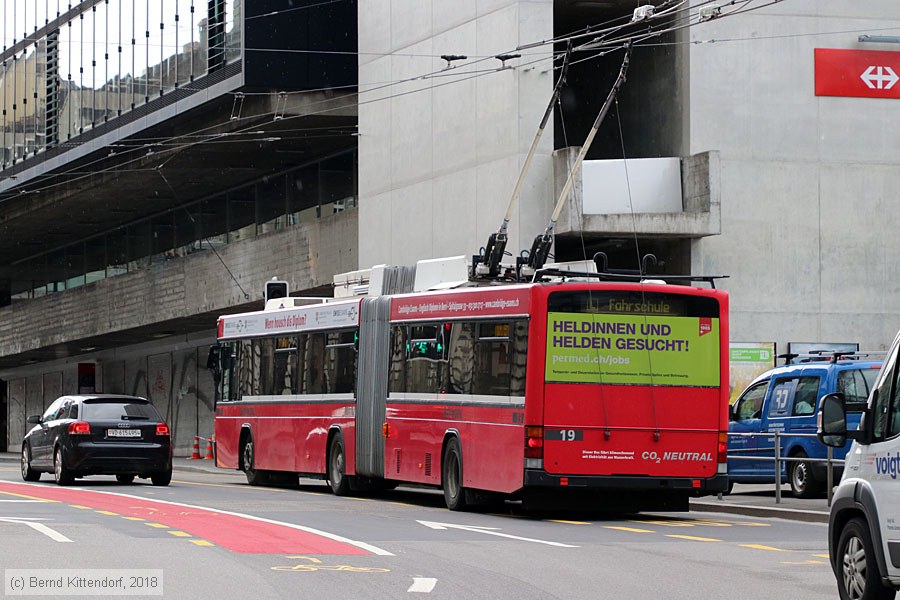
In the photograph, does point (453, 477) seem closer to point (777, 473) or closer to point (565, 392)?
point (565, 392)

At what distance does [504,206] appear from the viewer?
32.4 meters

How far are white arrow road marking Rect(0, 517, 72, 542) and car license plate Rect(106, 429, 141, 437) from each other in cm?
855

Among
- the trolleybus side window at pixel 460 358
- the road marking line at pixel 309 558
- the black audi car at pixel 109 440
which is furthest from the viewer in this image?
the black audi car at pixel 109 440

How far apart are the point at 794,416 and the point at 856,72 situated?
9543 mm

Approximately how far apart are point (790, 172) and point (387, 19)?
10645 mm

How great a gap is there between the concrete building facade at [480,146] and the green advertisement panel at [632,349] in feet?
16.4

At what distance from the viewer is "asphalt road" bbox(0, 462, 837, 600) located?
39.1ft

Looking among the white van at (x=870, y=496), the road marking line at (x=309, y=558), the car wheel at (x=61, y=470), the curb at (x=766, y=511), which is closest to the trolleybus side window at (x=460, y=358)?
the curb at (x=766, y=511)

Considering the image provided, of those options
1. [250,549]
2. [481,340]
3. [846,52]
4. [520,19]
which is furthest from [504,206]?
[250,549]

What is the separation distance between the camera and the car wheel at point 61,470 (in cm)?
2720

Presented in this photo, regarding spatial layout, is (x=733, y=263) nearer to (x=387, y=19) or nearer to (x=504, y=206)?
(x=504, y=206)

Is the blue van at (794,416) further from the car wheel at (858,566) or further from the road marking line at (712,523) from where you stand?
the car wheel at (858,566)

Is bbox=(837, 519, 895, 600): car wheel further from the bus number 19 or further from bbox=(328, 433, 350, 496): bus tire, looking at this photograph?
bbox=(328, 433, 350, 496): bus tire

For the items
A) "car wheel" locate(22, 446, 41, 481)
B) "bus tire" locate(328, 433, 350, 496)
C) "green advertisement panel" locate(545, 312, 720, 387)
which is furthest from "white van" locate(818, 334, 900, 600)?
"car wheel" locate(22, 446, 41, 481)
